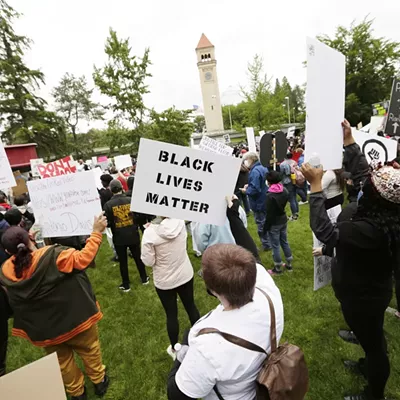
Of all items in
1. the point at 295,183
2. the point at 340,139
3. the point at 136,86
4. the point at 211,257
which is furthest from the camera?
the point at 136,86

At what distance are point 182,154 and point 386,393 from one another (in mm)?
2861

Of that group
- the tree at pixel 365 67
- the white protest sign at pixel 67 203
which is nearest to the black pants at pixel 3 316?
the white protest sign at pixel 67 203

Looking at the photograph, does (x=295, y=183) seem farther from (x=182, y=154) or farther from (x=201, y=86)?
(x=201, y=86)

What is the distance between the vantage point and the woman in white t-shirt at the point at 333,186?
157 inches

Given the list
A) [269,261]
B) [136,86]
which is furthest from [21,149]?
[269,261]

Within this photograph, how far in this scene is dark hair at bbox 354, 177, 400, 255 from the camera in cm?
176

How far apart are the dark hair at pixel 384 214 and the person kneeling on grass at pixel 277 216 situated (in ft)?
8.98

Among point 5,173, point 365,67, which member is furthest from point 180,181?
point 365,67

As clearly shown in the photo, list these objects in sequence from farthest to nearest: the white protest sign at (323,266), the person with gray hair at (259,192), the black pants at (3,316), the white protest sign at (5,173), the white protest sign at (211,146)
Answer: the person with gray hair at (259,192) < the white protest sign at (211,146) < the white protest sign at (5,173) < the white protest sign at (323,266) < the black pants at (3,316)

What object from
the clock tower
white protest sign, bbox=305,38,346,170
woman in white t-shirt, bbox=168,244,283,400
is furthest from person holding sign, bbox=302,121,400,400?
the clock tower

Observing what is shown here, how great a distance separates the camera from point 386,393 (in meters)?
2.54

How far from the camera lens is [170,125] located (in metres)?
24.3

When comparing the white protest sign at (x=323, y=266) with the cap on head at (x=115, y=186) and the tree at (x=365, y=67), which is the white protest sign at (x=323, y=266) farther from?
the tree at (x=365, y=67)

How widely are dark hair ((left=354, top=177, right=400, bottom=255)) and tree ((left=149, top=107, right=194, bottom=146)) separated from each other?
76.2 feet
